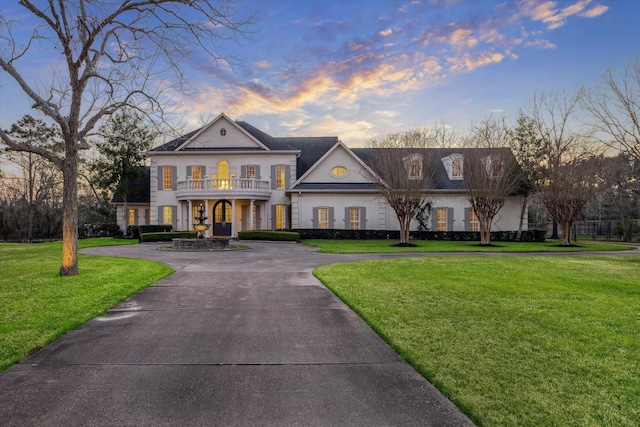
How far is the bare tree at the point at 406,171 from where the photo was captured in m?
24.0

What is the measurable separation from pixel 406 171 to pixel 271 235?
1003 centimetres

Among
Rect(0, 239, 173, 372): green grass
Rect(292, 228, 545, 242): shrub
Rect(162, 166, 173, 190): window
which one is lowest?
Rect(0, 239, 173, 372): green grass

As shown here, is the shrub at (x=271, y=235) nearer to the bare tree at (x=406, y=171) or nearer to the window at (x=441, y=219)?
the bare tree at (x=406, y=171)

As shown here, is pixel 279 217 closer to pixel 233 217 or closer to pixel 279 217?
pixel 279 217

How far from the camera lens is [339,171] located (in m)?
29.7

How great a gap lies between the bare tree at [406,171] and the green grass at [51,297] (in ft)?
52.1

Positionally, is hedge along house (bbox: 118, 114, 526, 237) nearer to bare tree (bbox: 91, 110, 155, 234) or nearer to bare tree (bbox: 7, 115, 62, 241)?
bare tree (bbox: 91, 110, 155, 234)

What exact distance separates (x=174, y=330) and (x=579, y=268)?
13.8 m

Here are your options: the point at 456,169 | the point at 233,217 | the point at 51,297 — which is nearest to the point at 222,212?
the point at 233,217

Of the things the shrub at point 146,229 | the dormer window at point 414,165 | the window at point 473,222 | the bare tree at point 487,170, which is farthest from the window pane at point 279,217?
the window at point 473,222

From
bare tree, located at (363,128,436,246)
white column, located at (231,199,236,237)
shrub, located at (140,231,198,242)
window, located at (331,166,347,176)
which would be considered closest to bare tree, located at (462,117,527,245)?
bare tree, located at (363,128,436,246)

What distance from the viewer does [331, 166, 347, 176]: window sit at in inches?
1168

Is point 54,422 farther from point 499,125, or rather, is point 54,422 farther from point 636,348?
point 499,125

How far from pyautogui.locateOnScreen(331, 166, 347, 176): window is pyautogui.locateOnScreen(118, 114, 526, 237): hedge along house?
80mm
